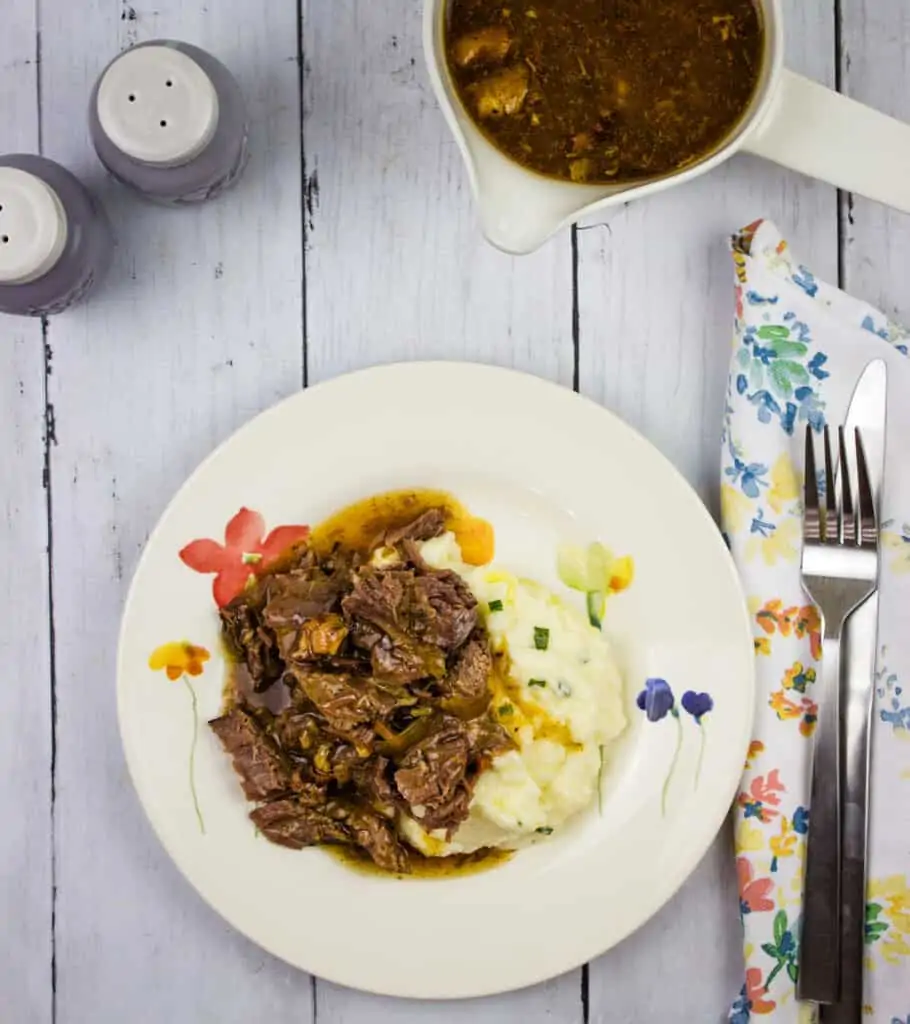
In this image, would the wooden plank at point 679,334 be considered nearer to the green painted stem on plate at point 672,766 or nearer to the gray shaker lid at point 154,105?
the green painted stem on plate at point 672,766

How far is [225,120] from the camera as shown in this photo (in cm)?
183

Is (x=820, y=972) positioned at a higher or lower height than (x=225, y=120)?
lower

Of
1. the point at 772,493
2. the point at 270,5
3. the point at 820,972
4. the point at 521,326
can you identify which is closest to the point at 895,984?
the point at 820,972

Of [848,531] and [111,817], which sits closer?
[848,531]

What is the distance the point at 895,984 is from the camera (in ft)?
6.32

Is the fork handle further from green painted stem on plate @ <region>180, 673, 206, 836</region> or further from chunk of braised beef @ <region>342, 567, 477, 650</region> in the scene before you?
green painted stem on plate @ <region>180, 673, 206, 836</region>

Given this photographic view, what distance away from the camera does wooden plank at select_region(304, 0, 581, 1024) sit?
200 centimetres

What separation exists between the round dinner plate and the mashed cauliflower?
54 millimetres

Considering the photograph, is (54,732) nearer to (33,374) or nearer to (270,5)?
(33,374)

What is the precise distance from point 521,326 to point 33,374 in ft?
2.66

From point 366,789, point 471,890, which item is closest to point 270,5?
point 366,789

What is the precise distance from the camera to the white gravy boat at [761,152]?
5.35 feet

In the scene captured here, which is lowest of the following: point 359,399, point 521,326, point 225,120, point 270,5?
point 359,399

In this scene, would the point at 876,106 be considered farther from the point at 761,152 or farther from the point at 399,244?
the point at 399,244
